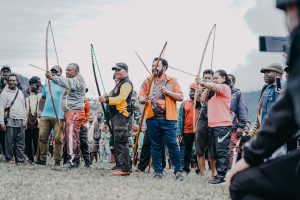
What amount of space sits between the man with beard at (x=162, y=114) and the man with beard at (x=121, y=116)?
1.24 feet

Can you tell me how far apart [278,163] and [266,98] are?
16.8 ft

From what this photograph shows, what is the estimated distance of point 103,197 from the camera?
6.21 metres

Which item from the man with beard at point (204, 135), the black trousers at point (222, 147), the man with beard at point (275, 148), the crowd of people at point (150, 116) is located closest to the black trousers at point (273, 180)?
the man with beard at point (275, 148)

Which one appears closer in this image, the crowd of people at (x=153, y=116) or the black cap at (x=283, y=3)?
the black cap at (x=283, y=3)

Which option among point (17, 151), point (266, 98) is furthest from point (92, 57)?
point (266, 98)

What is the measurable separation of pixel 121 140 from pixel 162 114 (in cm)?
89

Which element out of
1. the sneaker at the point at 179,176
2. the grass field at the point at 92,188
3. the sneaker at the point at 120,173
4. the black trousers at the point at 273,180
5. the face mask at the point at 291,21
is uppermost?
the face mask at the point at 291,21

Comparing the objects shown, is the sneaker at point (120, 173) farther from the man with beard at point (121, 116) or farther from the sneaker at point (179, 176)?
the sneaker at point (179, 176)

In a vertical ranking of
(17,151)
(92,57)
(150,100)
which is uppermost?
(92,57)

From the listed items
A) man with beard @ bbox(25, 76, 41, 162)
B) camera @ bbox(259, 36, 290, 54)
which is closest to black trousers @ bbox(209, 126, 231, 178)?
man with beard @ bbox(25, 76, 41, 162)

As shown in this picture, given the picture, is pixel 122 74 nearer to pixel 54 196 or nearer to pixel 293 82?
pixel 54 196

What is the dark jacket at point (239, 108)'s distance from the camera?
10070 mm

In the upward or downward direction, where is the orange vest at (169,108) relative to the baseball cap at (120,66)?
downward

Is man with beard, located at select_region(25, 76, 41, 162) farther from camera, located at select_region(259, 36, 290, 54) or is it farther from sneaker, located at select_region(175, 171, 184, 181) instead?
camera, located at select_region(259, 36, 290, 54)
